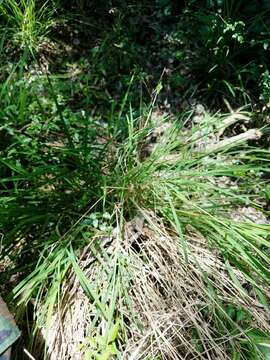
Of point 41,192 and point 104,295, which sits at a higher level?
point 41,192

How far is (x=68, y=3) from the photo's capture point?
126 inches

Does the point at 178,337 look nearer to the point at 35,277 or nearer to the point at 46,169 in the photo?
the point at 35,277

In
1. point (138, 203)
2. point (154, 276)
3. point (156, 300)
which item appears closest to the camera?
point (156, 300)

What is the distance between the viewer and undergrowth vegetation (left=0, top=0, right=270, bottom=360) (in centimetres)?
188

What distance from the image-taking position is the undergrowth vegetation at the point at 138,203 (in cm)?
188

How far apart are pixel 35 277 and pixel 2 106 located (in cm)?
96

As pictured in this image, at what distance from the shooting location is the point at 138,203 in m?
2.20

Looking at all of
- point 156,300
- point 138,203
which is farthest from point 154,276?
point 138,203

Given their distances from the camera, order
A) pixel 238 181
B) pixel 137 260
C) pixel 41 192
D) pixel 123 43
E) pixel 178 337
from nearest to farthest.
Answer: pixel 178 337, pixel 137 260, pixel 41 192, pixel 238 181, pixel 123 43

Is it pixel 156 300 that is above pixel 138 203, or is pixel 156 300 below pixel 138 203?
below

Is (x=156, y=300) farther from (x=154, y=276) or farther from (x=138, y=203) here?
(x=138, y=203)

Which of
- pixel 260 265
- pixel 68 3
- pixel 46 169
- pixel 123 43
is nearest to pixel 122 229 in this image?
pixel 46 169

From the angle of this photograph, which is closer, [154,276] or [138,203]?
[154,276]

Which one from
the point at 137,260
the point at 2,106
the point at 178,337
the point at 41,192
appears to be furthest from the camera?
the point at 2,106
